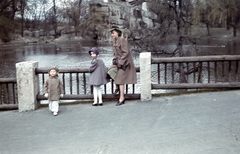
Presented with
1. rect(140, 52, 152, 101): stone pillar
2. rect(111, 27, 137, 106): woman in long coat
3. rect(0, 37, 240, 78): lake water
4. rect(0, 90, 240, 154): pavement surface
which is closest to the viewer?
rect(0, 90, 240, 154): pavement surface

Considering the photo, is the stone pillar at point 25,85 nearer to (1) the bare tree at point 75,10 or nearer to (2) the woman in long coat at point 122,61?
(2) the woman in long coat at point 122,61

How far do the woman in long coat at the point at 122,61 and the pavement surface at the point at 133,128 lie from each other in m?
0.48

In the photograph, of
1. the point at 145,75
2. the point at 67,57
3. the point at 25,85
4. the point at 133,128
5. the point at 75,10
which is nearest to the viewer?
the point at 133,128

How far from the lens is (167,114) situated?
5.85 m

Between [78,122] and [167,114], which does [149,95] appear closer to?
[167,114]

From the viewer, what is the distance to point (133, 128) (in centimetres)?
518

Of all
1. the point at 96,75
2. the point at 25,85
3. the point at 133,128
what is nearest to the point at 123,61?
the point at 96,75

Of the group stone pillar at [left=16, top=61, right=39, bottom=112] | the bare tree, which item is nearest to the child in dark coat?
stone pillar at [left=16, top=61, right=39, bottom=112]

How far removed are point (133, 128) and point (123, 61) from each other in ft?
6.08

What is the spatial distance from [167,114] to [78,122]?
162cm

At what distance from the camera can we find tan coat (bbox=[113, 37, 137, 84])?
6.57 m

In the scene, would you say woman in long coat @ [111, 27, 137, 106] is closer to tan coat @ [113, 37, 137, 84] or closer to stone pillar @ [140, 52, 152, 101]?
tan coat @ [113, 37, 137, 84]

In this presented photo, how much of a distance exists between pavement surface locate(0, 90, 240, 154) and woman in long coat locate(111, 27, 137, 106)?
18.8 inches

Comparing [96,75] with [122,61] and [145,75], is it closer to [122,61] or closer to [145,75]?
[122,61]
